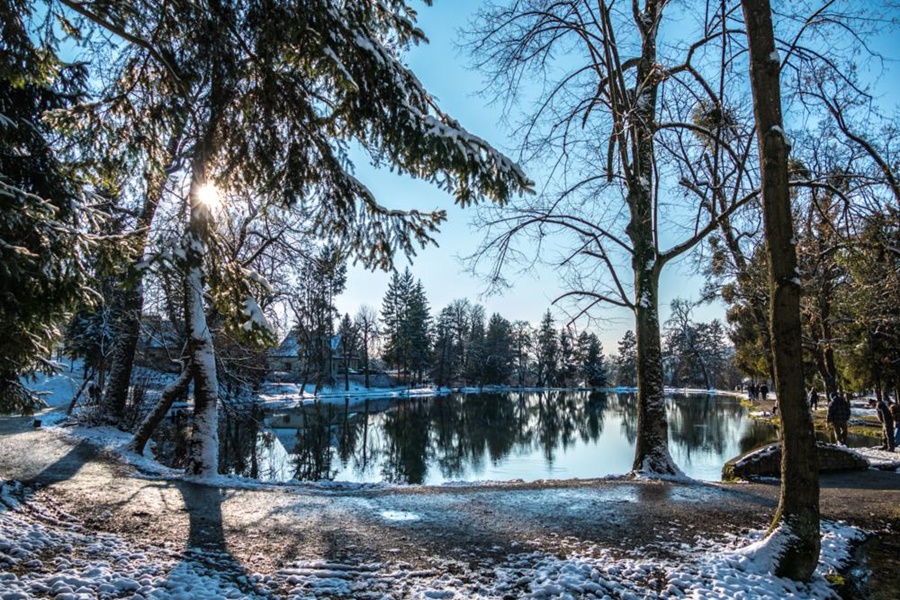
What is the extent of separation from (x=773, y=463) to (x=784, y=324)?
624 cm

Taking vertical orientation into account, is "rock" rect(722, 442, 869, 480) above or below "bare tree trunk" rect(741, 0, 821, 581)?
below

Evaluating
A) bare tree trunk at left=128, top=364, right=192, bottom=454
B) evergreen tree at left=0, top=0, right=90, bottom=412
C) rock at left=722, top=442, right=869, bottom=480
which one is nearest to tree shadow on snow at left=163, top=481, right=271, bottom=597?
evergreen tree at left=0, top=0, right=90, bottom=412

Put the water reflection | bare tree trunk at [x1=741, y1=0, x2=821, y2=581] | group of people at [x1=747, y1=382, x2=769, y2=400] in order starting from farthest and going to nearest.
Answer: group of people at [x1=747, y1=382, x2=769, y2=400] < the water reflection < bare tree trunk at [x1=741, y1=0, x2=821, y2=581]

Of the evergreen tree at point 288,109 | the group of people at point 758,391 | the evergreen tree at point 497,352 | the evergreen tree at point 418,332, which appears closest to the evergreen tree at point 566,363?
the evergreen tree at point 497,352

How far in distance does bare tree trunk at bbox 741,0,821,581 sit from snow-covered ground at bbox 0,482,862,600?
0.27 meters

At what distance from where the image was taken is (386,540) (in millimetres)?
4406

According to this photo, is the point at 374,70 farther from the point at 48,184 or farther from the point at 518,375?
the point at 518,375

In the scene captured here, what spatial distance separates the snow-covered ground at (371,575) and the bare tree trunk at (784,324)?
0.27 metres

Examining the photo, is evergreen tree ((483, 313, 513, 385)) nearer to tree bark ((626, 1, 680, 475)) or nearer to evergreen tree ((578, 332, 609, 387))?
evergreen tree ((578, 332, 609, 387))

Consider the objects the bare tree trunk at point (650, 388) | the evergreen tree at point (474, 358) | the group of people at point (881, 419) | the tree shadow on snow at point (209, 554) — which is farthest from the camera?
the evergreen tree at point (474, 358)

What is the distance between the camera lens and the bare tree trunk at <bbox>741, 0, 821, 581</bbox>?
12.8 feet

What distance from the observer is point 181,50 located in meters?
4.96

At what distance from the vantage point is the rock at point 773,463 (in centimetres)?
872

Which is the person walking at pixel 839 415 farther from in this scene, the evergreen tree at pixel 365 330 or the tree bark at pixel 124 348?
the evergreen tree at pixel 365 330
